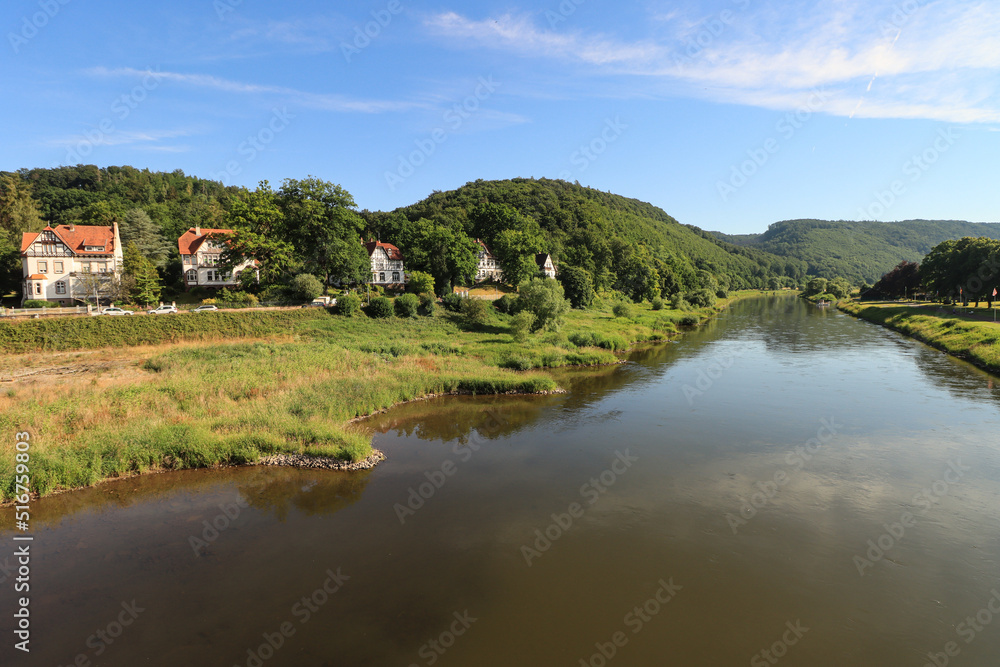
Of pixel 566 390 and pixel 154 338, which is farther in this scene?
pixel 154 338

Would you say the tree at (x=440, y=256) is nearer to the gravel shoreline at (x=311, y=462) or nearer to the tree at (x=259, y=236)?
the tree at (x=259, y=236)

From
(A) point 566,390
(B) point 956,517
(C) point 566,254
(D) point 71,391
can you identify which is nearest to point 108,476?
(D) point 71,391

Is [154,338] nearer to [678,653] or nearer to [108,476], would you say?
[108,476]

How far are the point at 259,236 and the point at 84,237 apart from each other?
2093 cm

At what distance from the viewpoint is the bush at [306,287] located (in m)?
48.4

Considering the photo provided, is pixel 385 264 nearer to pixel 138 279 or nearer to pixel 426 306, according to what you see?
pixel 426 306

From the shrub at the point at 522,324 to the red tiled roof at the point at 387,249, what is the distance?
31241 mm

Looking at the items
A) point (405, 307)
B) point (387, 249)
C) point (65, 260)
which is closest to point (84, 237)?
point (65, 260)

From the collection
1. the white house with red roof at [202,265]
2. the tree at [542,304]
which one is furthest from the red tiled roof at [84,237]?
the tree at [542,304]

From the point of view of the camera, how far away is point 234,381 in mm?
25922

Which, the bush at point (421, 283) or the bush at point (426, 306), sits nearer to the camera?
the bush at point (426, 306)

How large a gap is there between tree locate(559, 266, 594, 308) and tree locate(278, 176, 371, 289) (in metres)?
30.4

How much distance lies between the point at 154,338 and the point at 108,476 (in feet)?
79.7

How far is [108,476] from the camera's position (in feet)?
58.0
